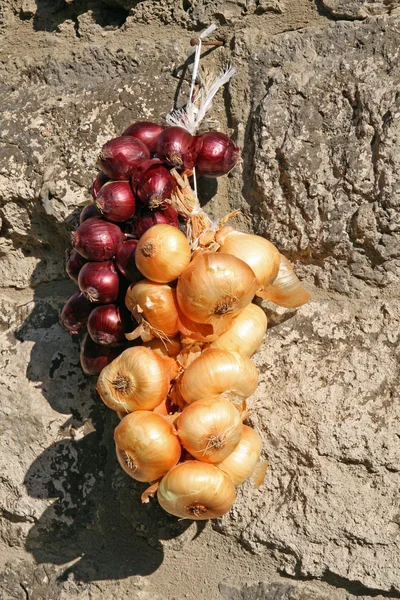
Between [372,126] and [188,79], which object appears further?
[188,79]

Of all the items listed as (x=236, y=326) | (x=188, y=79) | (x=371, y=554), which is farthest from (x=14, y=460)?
(x=188, y=79)

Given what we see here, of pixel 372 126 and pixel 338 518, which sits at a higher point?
pixel 372 126

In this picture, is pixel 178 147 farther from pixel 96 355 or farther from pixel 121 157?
pixel 96 355

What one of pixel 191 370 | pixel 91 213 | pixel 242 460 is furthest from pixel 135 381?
pixel 91 213

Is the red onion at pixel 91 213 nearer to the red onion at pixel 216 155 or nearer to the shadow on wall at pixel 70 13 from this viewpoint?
the red onion at pixel 216 155

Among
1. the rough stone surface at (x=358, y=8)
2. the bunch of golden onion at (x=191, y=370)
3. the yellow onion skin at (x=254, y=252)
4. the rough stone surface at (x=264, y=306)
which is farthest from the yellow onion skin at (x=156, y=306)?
the rough stone surface at (x=358, y=8)

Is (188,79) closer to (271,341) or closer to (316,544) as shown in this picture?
(271,341)

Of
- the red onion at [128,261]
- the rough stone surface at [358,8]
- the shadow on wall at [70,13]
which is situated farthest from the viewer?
the shadow on wall at [70,13]
